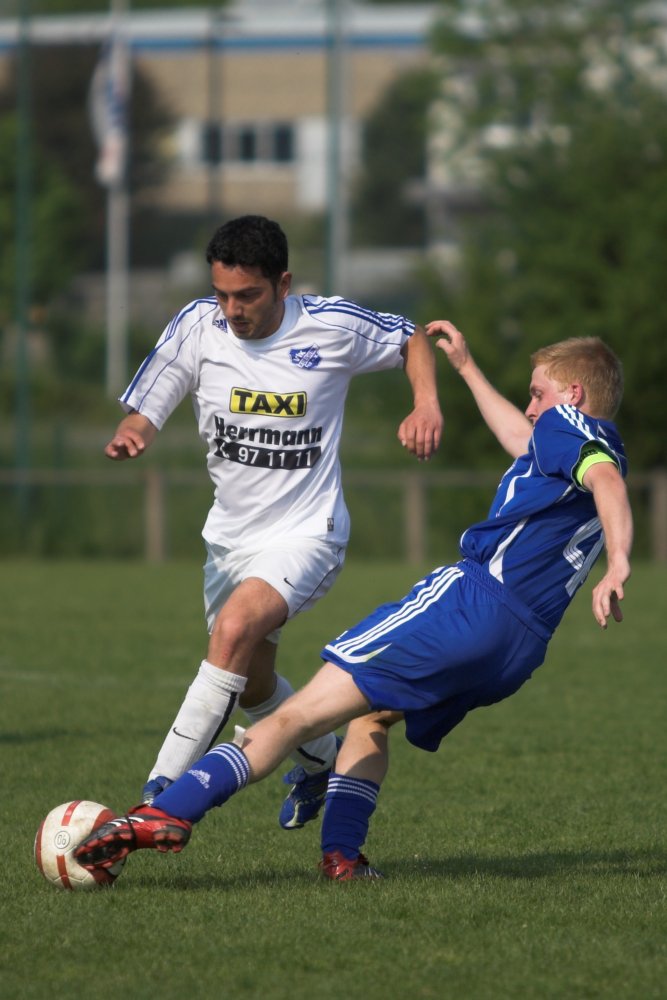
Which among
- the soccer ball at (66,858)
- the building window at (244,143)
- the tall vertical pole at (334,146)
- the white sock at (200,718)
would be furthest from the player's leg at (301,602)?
the building window at (244,143)

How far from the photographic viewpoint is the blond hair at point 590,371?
4984mm

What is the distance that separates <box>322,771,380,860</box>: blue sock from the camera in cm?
523

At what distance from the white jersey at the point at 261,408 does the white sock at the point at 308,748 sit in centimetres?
60

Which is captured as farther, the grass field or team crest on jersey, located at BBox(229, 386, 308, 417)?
team crest on jersey, located at BBox(229, 386, 308, 417)

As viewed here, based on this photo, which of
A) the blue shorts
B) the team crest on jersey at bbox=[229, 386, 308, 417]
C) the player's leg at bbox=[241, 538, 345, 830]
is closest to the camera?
the blue shorts

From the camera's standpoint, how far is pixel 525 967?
13.6 ft

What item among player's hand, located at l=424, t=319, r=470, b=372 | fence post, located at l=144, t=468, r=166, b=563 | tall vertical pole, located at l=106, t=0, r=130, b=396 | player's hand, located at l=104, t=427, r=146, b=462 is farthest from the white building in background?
player's hand, located at l=104, t=427, r=146, b=462

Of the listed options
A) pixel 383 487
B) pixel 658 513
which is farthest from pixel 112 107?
pixel 658 513

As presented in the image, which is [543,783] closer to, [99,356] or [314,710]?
[314,710]

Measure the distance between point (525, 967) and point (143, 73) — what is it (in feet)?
156

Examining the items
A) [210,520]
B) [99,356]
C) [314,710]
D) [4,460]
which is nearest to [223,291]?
[210,520]

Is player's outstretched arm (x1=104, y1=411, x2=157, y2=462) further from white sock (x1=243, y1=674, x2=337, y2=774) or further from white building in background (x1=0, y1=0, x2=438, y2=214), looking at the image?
white building in background (x1=0, y1=0, x2=438, y2=214)

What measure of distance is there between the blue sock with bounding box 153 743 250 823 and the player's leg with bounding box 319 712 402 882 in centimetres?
54

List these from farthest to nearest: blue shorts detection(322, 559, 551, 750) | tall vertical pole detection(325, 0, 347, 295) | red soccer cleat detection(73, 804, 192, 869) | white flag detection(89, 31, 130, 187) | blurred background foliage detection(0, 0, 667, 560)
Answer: white flag detection(89, 31, 130, 187)
tall vertical pole detection(325, 0, 347, 295)
blurred background foliage detection(0, 0, 667, 560)
blue shorts detection(322, 559, 551, 750)
red soccer cleat detection(73, 804, 192, 869)
